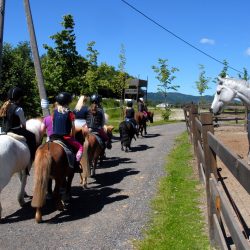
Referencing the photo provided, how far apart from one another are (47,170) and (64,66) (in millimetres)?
14734

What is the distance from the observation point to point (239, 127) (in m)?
24.5

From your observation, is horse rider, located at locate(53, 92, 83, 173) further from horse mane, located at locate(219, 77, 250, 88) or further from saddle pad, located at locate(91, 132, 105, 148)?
horse mane, located at locate(219, 77, 250, 88)

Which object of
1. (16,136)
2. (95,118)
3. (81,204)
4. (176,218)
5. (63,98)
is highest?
(63,98)

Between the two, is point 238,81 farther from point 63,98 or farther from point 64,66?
point 64,66

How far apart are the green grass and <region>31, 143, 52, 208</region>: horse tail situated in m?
1.72

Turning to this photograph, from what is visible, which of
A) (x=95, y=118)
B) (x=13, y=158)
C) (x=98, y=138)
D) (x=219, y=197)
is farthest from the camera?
(x=95, y=118)

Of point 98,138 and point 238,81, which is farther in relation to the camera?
point 98,138

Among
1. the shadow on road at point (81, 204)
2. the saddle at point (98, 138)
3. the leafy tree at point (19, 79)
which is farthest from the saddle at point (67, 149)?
the leafy tree at point (19, 79)

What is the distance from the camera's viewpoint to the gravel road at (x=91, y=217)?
571cm

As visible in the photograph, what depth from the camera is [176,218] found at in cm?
654

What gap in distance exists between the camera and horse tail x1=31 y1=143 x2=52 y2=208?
635 centimetres

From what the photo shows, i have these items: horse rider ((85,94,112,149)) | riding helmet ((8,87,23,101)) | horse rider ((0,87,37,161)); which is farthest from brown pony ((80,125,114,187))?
riding helmet ((8,87,23,101))

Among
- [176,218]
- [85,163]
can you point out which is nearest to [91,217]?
[176,218]

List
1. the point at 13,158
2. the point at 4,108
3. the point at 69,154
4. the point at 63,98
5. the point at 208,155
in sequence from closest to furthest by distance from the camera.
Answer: the point at 208,155, the point at 13,158, the point at 69,154, the point at 4,108, the point at 63,98
